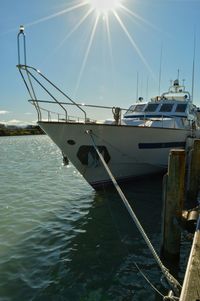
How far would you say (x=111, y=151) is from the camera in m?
10.0

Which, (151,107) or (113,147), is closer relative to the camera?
(113,147)

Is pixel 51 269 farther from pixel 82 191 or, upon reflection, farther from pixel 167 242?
pixel 82 191

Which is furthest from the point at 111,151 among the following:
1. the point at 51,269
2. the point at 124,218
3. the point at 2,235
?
the point at 51,269

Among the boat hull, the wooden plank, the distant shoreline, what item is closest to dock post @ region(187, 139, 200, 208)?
the boat hull

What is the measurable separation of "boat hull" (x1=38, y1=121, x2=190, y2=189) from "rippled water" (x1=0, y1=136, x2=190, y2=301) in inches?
32.6

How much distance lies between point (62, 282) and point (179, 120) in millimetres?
9628

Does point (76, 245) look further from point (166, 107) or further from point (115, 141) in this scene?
point (166, 107)

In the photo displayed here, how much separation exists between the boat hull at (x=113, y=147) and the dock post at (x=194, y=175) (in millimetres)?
2186

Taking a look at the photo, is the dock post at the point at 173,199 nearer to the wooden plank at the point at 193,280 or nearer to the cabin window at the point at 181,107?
the wooden plank at the point at 193,280

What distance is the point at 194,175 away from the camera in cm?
888

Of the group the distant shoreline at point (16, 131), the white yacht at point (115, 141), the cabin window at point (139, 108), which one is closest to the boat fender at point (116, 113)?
the white yacht at point (115, 141)

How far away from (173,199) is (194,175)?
13.0ft

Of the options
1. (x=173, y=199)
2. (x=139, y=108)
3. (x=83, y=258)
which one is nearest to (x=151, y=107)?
(x=139, y=108)

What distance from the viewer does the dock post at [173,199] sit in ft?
16.9
